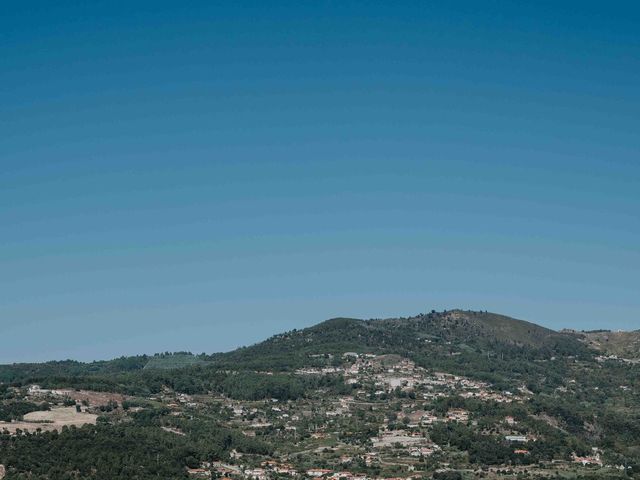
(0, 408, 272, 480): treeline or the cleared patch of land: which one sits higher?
the cleared patch of land

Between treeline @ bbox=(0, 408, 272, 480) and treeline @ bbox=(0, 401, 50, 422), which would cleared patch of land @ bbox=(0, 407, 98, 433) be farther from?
treeline @ bbox=(0, 408, 272, 480)

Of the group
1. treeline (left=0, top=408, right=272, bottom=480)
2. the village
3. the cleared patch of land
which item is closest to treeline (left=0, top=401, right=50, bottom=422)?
the cleared patch of land

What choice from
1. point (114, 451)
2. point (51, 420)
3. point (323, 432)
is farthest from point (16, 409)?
point (323, 432)

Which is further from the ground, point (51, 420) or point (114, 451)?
point (51, 420)

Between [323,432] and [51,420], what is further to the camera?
[323,432]

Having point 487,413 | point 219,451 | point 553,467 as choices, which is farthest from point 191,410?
point 553,467

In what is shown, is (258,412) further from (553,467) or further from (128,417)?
(553,467)

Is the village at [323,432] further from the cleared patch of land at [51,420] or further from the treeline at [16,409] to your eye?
the treeline at [16,409]

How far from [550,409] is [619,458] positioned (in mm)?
26165

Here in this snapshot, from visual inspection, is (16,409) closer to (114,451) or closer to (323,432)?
(114,451)

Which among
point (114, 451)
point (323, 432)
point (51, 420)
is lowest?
point (114, 451)

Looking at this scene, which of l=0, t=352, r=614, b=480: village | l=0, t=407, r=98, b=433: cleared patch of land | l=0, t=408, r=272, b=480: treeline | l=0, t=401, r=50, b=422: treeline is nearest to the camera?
l=0, t=408, r=272, b=480: treeline

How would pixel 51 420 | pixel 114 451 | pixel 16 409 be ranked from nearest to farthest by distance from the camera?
pixel 114 451 < pixel 51 420 < pixel 16 409

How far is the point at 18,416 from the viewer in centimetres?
15425
